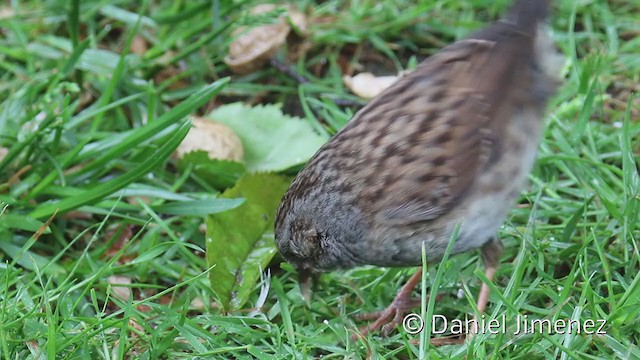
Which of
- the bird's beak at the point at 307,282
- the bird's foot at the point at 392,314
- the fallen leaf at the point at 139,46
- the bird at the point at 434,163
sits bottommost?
the bird's foot at the point at 392,314

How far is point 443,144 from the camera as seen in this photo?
2.86 m

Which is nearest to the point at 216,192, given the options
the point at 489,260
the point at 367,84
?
the point at 367,84

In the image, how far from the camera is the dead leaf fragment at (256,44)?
4.36 metres

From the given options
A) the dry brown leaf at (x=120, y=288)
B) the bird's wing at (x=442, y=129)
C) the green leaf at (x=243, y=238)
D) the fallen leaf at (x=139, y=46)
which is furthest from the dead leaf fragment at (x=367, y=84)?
the dry brown leaf at (x=120, y=288)

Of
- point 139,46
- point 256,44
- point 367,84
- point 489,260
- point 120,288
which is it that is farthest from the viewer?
point 139,46

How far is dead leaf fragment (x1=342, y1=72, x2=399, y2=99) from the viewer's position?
422cm

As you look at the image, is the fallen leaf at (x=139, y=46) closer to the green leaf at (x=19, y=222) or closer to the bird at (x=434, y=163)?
Answer: the green leaf at (x=19, y=222)

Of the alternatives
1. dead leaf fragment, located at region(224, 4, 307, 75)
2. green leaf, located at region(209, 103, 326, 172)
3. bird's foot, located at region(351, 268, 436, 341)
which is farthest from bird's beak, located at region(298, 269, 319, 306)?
dead leaf fragment, located at region(224, 4, 307, 75)

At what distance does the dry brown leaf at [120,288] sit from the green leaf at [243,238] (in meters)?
0.33

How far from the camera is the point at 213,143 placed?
3.85 meters

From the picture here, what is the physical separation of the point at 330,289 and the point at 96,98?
4.97 ft

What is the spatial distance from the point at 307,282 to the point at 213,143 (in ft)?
3.00

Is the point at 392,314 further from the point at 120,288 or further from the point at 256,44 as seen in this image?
the point at 256,44

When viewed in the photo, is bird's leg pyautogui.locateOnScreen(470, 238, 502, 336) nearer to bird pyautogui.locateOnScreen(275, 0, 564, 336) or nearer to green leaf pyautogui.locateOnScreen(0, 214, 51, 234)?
bird pyautogui.locateOnScreen(275, 0, 564, 336)
